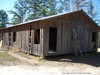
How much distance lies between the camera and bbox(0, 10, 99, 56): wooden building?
13.1 meters

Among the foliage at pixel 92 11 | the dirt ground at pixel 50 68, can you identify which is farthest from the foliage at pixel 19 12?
the dirt ground at pixel 50 68

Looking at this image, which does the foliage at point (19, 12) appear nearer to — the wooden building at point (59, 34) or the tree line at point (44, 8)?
the tree line at point (44, 8)

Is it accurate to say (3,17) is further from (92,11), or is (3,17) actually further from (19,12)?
(92,11)

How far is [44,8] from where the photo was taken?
40.8 m

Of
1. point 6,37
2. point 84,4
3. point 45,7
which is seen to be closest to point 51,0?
point 45,7

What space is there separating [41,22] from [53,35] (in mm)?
5113

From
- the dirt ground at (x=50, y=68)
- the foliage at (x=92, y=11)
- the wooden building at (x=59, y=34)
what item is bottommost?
the dirt ground at (x=50, y=68)

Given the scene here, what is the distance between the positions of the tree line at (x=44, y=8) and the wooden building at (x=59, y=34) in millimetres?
15851

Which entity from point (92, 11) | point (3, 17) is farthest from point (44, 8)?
point (3, 17)

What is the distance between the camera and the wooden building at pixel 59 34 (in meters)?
13.1

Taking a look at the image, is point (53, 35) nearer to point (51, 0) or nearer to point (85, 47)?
point (85, 47)

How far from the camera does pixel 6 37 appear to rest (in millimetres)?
21203

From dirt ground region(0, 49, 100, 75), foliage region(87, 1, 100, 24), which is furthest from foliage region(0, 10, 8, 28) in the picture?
dirt ground region(0, 49, 100, 75)

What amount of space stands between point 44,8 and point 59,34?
2786 centimetres
